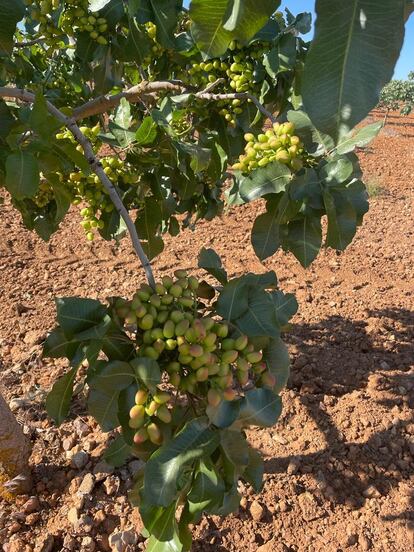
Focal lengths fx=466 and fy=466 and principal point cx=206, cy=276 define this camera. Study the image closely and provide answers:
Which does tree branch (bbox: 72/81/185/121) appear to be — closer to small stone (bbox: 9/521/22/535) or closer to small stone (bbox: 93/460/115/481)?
small stone (bbox: 93/460/115/481)

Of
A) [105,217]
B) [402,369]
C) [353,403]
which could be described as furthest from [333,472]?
[105,217]

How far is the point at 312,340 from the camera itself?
324cm

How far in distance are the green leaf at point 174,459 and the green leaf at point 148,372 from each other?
0.34ft

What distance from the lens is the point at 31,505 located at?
198 centimetres

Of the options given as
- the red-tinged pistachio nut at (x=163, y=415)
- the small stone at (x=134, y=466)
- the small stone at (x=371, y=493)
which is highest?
the red-tinged pistachio nut at (x=163, y=415)

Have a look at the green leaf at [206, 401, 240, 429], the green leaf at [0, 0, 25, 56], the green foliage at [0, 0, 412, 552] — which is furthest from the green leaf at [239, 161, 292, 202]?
the green leaf at [0, 0, 25, 56]

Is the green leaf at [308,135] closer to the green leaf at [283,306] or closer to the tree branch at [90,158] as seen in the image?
the green leaf at [283,306]

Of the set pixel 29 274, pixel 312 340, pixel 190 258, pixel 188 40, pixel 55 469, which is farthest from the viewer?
pixel 190 258

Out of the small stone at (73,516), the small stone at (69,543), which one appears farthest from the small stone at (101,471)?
the small stone at (69,543)

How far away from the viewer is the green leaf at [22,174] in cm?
A: 99

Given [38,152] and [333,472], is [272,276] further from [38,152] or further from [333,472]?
[333,472]

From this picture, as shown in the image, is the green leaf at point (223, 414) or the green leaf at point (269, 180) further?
the green leaf at point (269, 180)

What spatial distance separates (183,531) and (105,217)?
1.12 metres

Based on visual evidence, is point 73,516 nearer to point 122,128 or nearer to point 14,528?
point 14,528
